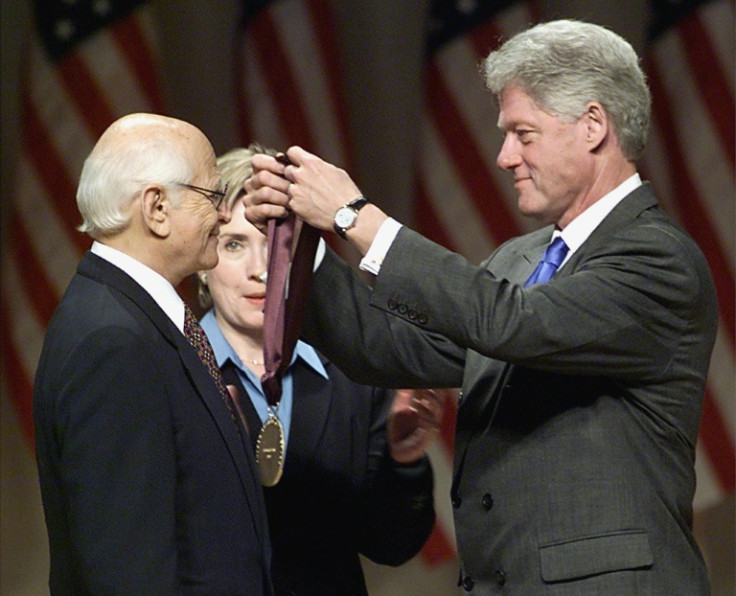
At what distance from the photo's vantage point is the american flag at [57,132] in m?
4.60

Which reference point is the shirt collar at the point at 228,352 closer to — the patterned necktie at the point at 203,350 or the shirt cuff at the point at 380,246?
the patterned necktie at the point at 203,350

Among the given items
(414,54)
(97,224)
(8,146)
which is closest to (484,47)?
(414,54)

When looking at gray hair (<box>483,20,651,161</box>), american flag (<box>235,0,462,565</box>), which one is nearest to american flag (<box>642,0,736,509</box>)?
american flag (<box>235,0,462,565</box>)

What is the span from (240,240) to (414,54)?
1790 mm

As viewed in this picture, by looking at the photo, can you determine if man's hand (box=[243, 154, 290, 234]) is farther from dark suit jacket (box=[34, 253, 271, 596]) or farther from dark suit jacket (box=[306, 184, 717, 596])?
dark suit jacket (box=[34, 253, 271, 596])

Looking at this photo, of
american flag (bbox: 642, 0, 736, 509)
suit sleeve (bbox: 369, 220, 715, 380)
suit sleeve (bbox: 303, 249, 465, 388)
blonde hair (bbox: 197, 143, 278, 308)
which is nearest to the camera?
suit sleeve (bbox: 369, 220, 715, 380)

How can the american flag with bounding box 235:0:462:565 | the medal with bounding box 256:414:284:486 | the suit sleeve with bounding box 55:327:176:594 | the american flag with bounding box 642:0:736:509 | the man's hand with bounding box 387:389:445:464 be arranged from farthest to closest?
1. the american flag with bounding box 235:0:462:565
2. the american flag with bounding box 642:0:736:509
3. the man's hand with bounding box 387:389:445:464
4. the medal with bounding box 256:414:284:486
5. the suit sleeve with bounding box 55:327:176:594

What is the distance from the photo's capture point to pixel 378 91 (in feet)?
14.5

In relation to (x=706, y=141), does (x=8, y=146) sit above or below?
above

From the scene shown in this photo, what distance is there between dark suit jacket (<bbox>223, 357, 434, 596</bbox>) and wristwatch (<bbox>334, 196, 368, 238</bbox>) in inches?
27.4

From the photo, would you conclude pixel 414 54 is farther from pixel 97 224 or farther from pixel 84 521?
pixel 84 521

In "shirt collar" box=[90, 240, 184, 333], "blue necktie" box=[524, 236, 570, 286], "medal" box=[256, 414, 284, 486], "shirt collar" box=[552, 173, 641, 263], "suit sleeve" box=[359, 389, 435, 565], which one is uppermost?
"shirt collar" box=[90, 240, 184, 333]

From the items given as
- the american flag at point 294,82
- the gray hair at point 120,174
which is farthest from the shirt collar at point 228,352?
the american flag at point 294,82

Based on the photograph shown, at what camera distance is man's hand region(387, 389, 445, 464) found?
8.96 feet
